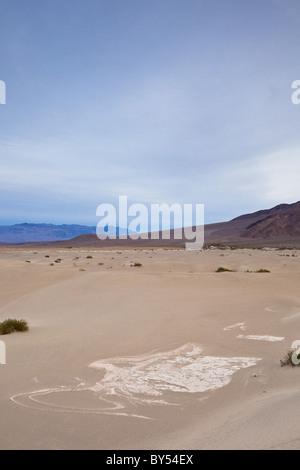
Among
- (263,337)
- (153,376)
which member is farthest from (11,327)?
(263,337)

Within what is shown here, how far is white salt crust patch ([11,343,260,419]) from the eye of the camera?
380 centimetres

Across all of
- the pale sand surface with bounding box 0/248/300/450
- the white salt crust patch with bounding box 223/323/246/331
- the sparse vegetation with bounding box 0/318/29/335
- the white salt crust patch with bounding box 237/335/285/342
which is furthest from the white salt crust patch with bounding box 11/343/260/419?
the sparse vegetation with bounding box 0/318/29/335

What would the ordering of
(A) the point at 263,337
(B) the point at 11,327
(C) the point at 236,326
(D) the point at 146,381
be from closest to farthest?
(D) the point at 146,381 → (A) the point at 263,337 → (B) the point at 11,327 → (C) the point at 236,326

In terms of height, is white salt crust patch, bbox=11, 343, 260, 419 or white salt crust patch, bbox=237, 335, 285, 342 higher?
white salt crust patch, bbox=11, 343, 260, 419

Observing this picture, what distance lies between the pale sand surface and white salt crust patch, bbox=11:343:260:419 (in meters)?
0.01

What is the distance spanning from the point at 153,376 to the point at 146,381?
0.21 m

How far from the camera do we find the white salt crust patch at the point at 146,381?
12.5 ft

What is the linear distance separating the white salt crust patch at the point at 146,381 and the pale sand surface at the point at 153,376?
0.04ft

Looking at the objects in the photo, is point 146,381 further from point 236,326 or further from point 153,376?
point 236,326

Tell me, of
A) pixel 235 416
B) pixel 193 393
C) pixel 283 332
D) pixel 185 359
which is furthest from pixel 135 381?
pixel 283 332

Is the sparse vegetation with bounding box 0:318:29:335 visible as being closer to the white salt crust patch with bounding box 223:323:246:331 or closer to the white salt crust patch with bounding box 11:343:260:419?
the white salt crust patch with bounding box 11:343:260:419

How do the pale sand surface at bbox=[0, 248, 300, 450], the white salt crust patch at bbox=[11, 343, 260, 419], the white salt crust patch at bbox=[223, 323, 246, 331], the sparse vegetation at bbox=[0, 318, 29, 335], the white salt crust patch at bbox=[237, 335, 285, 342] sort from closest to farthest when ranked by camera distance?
the pale sand surface at bbox=[0, 248, 300, 450] < the white salt crust patch at bbox=[11, 343, 260, 419] < the white salt crust patch at bbox=[237, 335, 285, 342] < the sparse vegetation at bbox=[0, 318, 29, 335] < the white salt crust patch at bbox=[223, 323, 246, 331]

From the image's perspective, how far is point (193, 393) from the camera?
4.13 metres

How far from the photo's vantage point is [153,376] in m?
4.71
